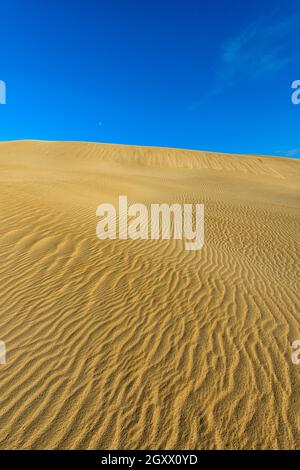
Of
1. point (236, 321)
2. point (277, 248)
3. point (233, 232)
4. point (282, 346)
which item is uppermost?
point (233, 232)

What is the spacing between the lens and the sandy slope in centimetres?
289

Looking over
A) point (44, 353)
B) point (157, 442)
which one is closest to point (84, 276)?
point (44, 353)

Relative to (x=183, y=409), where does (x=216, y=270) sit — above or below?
above

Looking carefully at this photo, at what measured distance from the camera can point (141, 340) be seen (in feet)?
13.6

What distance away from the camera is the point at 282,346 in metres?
4.14

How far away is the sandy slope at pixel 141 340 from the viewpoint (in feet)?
9.50
